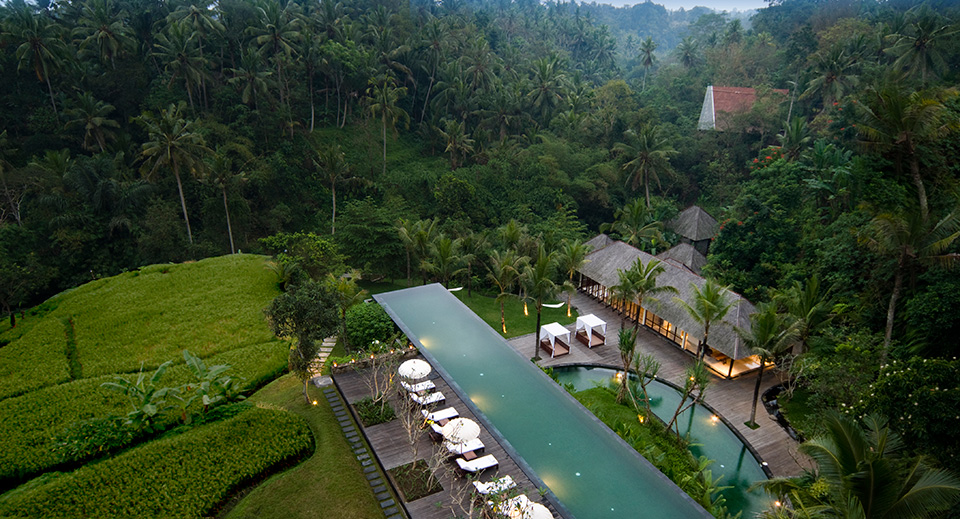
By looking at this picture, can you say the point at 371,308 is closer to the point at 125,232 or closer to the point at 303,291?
the point at 303,291

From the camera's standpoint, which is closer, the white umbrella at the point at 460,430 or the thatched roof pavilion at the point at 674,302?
the white umbrella at the point at 460,430

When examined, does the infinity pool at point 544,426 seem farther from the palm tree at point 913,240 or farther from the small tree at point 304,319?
the palm tree at point 913,240

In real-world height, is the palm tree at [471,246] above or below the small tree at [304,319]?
below

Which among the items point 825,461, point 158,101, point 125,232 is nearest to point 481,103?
point 158,101

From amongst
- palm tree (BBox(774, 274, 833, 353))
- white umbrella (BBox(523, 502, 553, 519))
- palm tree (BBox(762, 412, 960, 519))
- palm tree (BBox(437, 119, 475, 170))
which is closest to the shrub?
white umbrella (BBox(523, 502, 553, 519))

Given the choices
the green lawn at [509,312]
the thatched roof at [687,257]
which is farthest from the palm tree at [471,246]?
the thatched roof at [687,257]
